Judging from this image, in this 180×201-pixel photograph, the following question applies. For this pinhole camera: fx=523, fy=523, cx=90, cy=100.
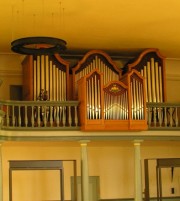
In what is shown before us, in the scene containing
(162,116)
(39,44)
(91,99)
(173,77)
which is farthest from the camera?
(173,77)

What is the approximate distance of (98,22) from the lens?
13.4 m

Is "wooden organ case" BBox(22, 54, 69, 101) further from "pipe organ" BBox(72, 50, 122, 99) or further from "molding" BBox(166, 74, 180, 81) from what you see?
"molding" BBox(166, 74, 180, 81)

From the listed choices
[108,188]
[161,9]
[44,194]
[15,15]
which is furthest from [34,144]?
[161,9]

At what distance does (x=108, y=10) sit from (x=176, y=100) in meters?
6.40

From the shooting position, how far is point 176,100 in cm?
1786

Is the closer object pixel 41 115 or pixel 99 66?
pixel 41 115

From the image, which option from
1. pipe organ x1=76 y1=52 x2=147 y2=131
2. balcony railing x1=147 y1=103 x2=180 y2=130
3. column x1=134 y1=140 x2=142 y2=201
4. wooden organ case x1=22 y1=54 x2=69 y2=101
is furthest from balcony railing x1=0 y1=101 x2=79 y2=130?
balcony railing x1=147 y1=103 x2=180 y2=130

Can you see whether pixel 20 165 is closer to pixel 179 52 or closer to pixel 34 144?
pixel 34 144

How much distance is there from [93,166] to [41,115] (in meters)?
3.29

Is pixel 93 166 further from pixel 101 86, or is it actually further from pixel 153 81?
pixel 101 86

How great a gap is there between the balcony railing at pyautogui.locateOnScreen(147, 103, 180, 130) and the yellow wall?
1.69m

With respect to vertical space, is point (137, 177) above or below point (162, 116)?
below

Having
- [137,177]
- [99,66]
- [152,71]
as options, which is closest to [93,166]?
[137,177]

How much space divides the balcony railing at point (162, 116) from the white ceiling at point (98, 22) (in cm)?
194
